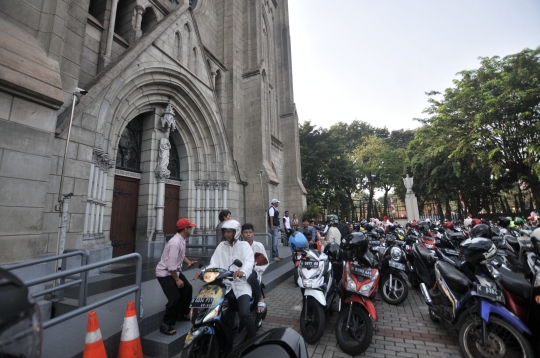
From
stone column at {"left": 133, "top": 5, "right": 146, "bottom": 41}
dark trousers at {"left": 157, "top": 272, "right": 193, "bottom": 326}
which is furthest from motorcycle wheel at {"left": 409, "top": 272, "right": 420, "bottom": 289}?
stone column at {"left": 133, "top": 5, "right": 146, "bottom": 41}

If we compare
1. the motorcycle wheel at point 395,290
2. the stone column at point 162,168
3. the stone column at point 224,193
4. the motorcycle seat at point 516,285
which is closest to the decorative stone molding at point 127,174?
the stone column at point 162,168

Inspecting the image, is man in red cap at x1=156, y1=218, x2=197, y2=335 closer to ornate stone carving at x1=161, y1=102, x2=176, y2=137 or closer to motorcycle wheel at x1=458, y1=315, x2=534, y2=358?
motorcycle wheel at x1=458, y1=315, x2=534, y2=358

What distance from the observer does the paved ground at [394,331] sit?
3137mm

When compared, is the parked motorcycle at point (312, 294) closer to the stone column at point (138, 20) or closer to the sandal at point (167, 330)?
the sandal at point (167, 330)

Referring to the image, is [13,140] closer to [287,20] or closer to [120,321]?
[120,321]

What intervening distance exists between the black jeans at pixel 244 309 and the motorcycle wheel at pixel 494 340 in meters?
2.38

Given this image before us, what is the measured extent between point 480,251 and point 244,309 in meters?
3.02

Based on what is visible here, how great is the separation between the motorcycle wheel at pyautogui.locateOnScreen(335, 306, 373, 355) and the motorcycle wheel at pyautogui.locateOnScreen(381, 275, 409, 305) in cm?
199

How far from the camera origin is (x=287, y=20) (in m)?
22.5

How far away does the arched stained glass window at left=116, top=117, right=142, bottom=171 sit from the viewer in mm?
8484

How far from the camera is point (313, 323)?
140 inches

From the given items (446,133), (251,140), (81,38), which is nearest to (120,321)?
(81,38)

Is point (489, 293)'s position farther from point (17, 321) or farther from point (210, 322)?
point (17, 321)

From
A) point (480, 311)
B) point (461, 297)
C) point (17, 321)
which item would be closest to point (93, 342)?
point (17, 321)
